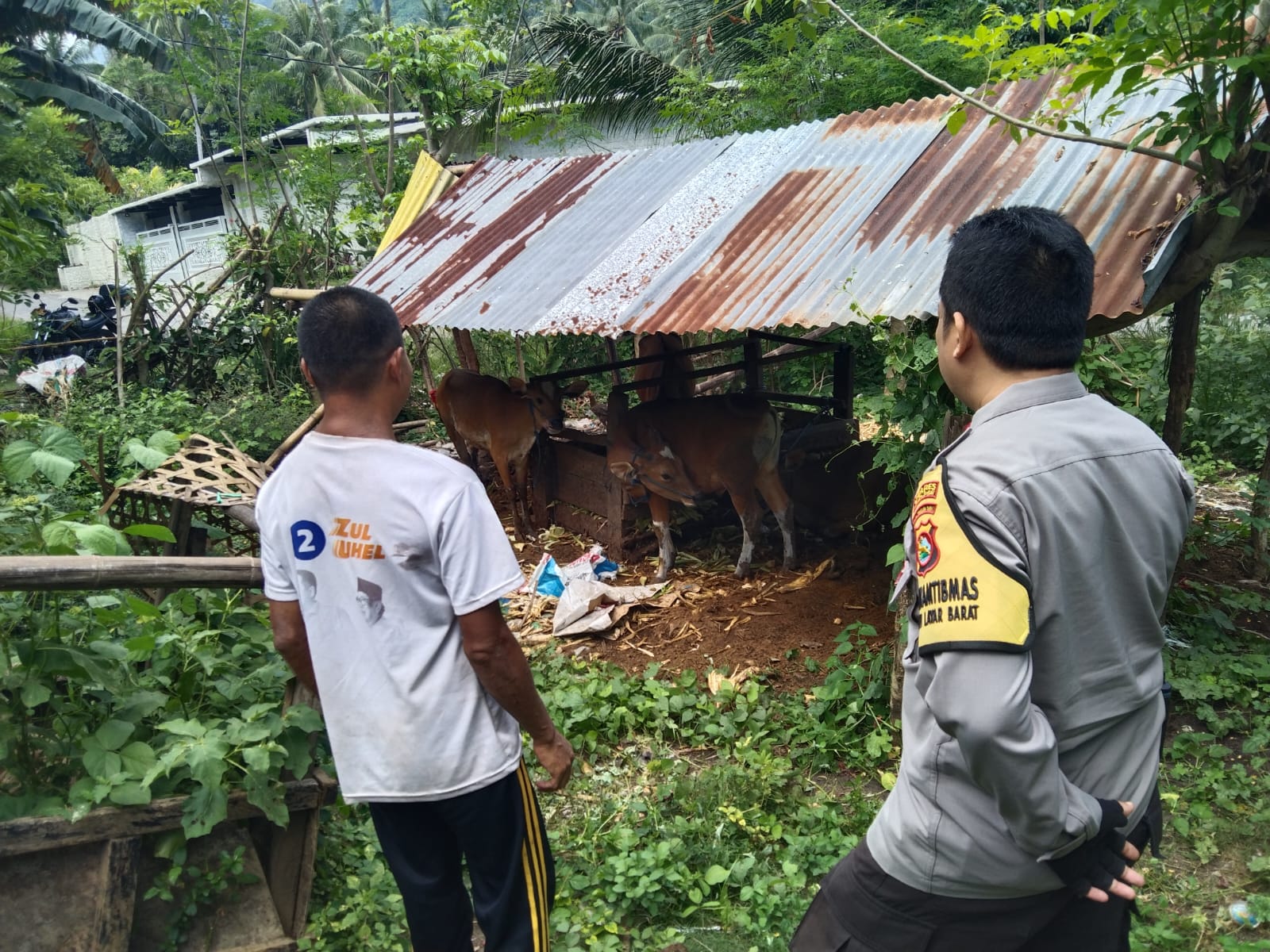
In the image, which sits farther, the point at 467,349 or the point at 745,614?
the point at 467,349

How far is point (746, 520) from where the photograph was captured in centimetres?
700

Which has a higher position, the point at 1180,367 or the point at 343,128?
the point at 343,128

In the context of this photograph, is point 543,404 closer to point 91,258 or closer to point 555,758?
point 555,758

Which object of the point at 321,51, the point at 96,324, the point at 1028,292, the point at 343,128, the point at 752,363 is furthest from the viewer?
the point at 321,51

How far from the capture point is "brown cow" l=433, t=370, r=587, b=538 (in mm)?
8352

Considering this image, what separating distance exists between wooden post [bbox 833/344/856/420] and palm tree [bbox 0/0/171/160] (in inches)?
818

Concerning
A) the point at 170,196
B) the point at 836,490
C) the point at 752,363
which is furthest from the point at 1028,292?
the point at 170,196

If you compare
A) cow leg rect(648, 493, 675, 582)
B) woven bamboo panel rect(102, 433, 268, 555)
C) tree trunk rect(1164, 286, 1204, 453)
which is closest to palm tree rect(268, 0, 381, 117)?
cow leg rect(648, 493, 675, 582)

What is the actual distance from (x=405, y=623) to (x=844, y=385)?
20.3ft

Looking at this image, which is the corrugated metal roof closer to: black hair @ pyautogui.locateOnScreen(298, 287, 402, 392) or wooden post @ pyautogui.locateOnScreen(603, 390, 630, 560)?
wooden post @ pyautogui.locateOnScreen(603, 390, 630, 560)

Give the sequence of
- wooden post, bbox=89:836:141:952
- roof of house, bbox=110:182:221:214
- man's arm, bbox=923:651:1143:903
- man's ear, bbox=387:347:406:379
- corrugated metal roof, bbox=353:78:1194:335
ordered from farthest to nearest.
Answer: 1. roof of house, bbox=110:182:221:214
2. corrugated metal roof, bbox=353:78:1194:335
3. wooden post, bbox=89:836:141:952
4. man's ear, bbox=387:347:406:379
5. man's arm, bbox=923:651:1143:903

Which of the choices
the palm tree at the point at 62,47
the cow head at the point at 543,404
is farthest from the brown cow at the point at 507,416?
the palm tree at the point at 62,47

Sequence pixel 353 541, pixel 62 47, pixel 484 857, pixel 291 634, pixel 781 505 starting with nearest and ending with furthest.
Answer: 1. pixel 353 541
2. pixel 484 857
3. pixel 291 634
4. pixel 781 505
5. pixel 62 47

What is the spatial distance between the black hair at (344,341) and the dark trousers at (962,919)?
5.07 feet
